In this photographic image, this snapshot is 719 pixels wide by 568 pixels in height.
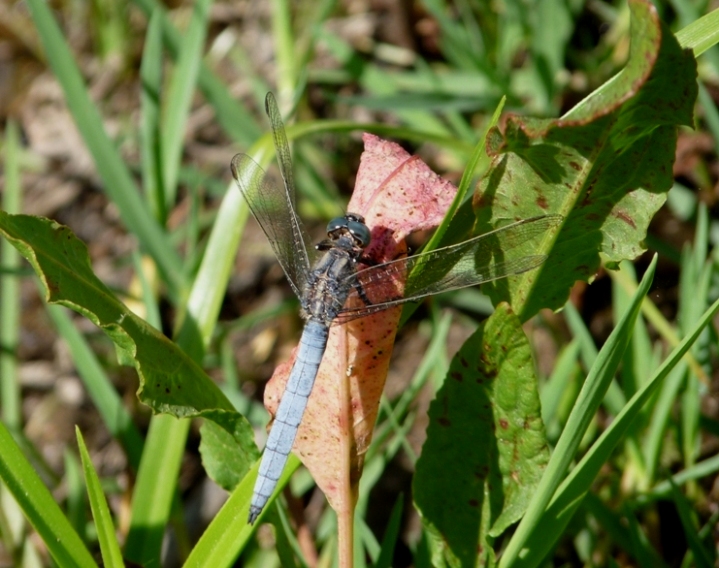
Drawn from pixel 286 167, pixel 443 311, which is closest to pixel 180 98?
pixel 286 167

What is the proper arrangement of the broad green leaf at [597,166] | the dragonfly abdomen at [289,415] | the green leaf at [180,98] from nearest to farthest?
1. the broad green leaf at [597,166]
2. the dragonfly abdomen at [289,415]
3. the green leaf at [180,98]

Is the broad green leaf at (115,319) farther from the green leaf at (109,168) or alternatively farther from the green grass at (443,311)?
the green leaf at (109,168)

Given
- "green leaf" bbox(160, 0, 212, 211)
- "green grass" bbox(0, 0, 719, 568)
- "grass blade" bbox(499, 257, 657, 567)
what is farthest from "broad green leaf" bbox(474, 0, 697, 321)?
"green leaf" bbox(160, 0, 212, 211)

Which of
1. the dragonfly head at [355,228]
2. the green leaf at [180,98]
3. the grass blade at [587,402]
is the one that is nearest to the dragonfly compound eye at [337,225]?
the dragonfly head at [355,228]

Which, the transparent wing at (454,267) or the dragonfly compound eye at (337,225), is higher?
the dragonfly compound eye at (337,225)

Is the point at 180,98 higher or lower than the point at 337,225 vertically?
higher

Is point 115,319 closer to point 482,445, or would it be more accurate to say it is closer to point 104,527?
point 104,527
